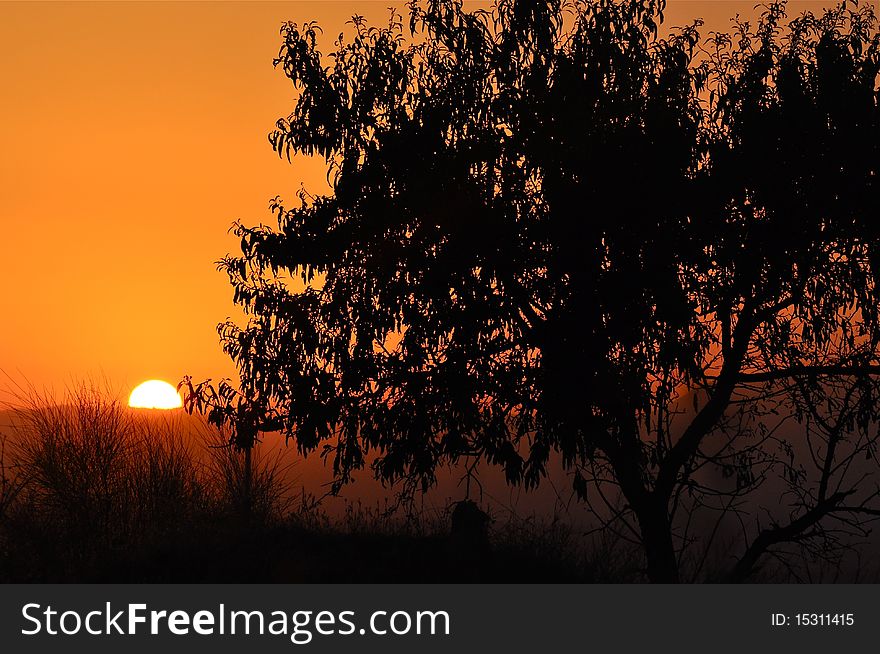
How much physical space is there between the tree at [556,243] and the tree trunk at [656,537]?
27mm

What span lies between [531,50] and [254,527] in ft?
23.3

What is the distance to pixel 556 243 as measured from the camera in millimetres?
10828

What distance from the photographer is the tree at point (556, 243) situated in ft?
35.0

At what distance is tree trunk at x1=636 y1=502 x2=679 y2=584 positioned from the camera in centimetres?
1203

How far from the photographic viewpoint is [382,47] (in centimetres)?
1172

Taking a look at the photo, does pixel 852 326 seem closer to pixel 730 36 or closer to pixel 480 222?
pixel 730 36

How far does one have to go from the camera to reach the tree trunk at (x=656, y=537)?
1203 centimetres

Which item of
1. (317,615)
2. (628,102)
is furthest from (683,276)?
(317,615)

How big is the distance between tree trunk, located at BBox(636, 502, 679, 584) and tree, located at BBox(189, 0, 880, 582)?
0.03m

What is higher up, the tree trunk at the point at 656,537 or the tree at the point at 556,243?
the tree at the point at 556,243

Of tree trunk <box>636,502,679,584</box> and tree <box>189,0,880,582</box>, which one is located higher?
tree <box>189,0,880,582</box>

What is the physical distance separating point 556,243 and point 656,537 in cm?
416

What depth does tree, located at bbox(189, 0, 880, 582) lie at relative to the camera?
35.0 ft

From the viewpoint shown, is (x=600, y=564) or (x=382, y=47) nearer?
(x=382, y=47)
